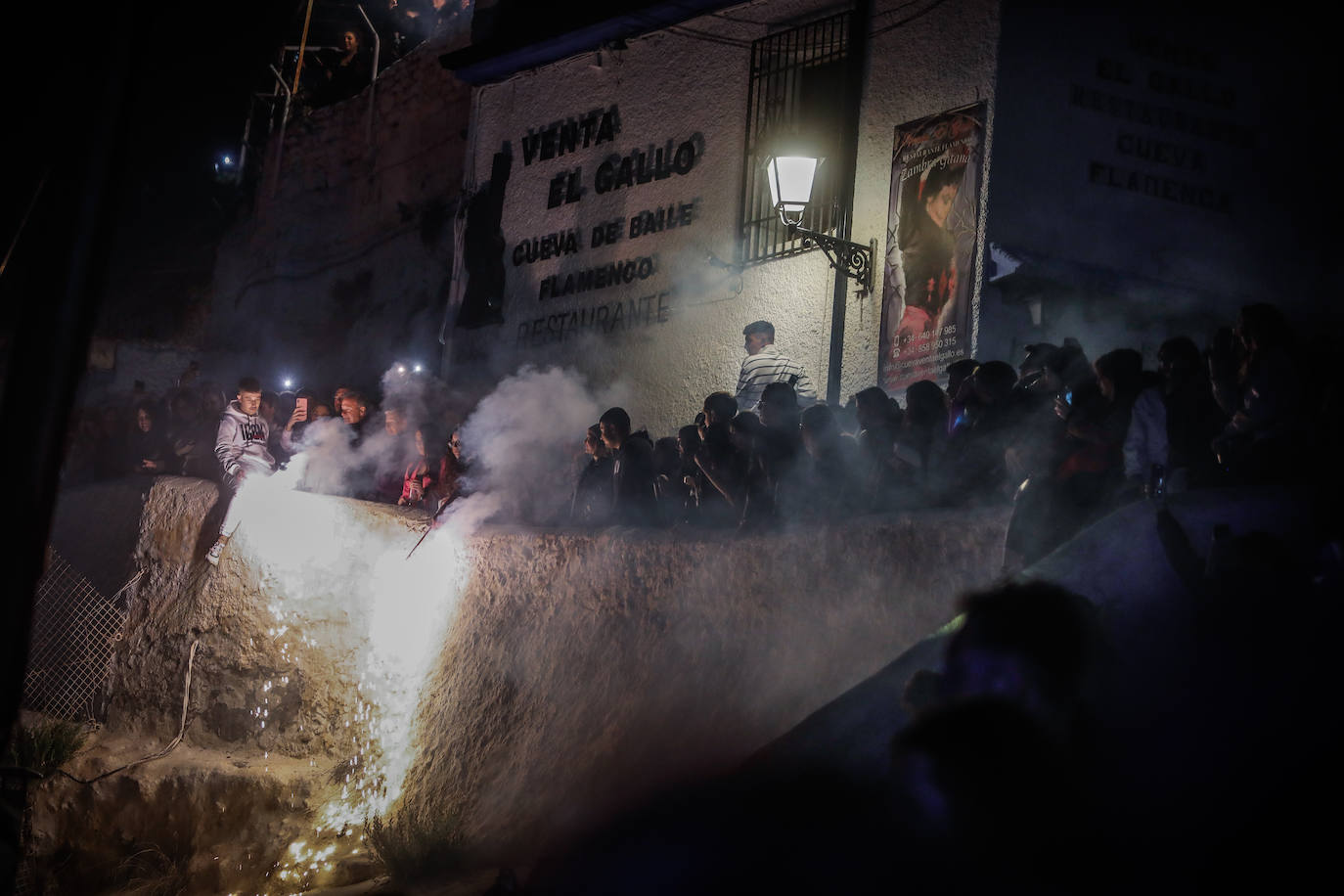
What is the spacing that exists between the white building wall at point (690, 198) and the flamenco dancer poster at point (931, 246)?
A: 0.15 m

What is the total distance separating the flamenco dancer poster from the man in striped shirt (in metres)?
0.72

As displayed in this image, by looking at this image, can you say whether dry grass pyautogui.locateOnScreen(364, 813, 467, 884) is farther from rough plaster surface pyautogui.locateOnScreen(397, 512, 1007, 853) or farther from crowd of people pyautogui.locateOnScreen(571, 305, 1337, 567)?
crowd of people pyautogui.locateOnScreen(571, 305, 1337, 567)

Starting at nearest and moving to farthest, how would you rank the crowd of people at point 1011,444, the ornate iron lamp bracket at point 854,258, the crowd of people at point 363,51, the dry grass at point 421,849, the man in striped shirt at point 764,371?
1. the crowd of people at point 1011,444
2. the dry grass at point 421,849
3. the ornate iron lamp bracket at point 854,258
4. the man in striped shirt at point 764,371
5. the crowd of people at point 363,51

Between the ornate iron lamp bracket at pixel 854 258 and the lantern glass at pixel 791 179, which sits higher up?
the lantern glass at pixel 791 179

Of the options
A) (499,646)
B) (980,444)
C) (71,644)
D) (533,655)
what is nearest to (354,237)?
(71,644)

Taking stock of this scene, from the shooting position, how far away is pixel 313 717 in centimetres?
959

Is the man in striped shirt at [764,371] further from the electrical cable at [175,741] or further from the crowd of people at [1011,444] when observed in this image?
the electrical cable at [175,741]

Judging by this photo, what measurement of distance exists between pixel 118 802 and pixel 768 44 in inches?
310

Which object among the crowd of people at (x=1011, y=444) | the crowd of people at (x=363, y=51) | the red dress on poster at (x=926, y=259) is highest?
the crowd of people at (x=363, y=51)

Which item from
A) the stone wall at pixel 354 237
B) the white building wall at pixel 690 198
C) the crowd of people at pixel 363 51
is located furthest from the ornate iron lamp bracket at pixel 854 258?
the crowd of people at pixel 363 51

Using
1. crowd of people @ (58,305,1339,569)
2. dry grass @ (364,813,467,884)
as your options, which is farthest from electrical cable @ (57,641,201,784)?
dry grass @ (364,813,467,884)

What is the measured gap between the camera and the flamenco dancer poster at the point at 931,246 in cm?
866

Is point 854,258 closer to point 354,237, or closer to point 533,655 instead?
point 533,655

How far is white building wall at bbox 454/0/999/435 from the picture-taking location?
9422mm
